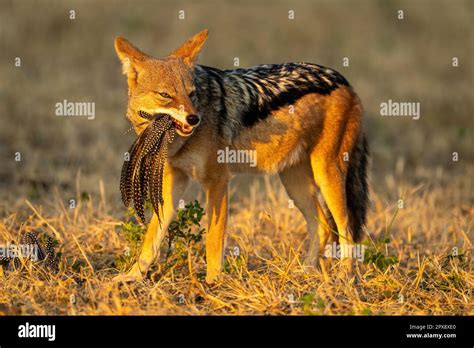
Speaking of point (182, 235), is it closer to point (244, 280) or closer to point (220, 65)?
point (244, 280)

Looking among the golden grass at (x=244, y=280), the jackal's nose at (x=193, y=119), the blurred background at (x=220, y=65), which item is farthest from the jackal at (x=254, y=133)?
the blurred background at (x=220, y=65)

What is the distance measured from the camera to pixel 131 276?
679cm

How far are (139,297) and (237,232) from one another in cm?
236

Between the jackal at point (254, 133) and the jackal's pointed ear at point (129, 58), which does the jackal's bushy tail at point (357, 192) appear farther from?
the jackal's pointed ear at point (129, 58)

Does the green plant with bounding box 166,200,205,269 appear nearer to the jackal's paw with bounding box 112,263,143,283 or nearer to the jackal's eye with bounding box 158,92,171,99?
the jackal's paw with bounding box 112,263,143,283

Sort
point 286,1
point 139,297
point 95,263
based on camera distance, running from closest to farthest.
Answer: point 139,297 < point 95,263 < point 286,1

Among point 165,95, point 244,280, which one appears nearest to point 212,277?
point 244,280

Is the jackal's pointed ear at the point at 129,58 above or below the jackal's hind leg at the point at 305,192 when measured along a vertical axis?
above

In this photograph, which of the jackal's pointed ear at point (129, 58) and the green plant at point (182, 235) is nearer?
the jackal's pointed ear at point (129, 58)

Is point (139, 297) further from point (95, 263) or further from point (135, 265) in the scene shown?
point (95, 263)

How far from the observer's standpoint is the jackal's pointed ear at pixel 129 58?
6777 mm

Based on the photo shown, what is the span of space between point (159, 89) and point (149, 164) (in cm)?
60
